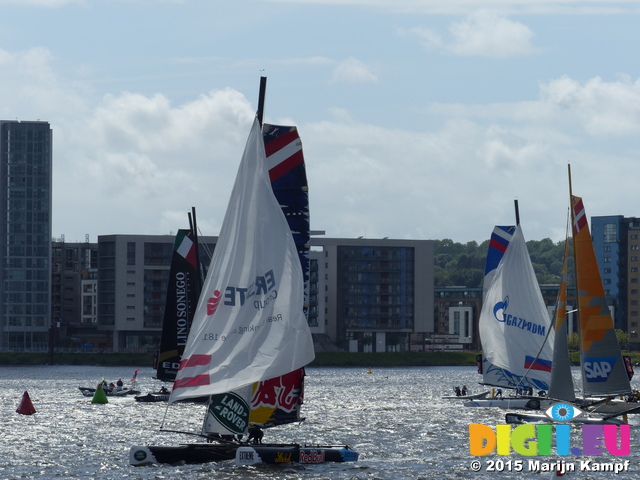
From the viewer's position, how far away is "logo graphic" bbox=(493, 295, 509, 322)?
74.8 m

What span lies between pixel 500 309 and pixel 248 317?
3875cm

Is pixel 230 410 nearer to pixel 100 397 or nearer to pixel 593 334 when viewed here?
pixel 593 334

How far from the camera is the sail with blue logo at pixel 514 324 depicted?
73250 mm

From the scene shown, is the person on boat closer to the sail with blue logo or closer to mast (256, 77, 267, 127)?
mast (256, 77, 267, 127)

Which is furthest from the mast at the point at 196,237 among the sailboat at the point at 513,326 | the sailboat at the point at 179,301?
the sailboat at the point at 513,326

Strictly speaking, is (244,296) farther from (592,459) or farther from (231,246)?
(592,459)

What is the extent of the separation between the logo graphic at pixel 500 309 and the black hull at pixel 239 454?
35.4 m

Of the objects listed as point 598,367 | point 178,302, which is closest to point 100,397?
point 178,302

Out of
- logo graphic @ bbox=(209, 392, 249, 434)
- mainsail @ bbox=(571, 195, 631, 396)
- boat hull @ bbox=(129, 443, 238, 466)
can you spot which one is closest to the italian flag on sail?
mainsail @ bbox=(571, 195, 631, 396)

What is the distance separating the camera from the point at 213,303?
1517 inches

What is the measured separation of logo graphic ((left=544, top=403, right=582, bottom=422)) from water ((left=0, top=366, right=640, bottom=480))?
3076 millimetres

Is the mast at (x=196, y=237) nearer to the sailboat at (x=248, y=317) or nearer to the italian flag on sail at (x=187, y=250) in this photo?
the italian flag on sail at (x=187, y=250)

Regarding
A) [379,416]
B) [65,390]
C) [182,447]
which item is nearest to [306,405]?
[379,416]

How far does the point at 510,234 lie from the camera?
3017 inches
